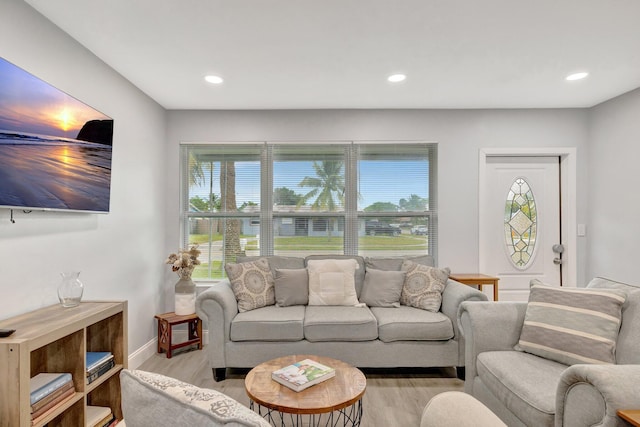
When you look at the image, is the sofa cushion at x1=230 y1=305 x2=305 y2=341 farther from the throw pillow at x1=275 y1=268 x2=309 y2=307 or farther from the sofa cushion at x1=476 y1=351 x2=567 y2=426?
the sofa cushion at x1=476 y1=351 x2=567 y2=426

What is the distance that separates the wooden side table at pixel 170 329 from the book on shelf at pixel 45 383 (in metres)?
1.48

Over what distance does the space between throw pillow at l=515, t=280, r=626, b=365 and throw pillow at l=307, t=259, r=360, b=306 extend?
1.46 m

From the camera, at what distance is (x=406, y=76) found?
2.88m

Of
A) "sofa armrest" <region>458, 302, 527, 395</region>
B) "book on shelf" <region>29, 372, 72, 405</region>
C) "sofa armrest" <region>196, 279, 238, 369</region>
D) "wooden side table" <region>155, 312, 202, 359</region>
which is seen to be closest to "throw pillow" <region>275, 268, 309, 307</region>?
"sofa armrest" <region>196, 279, 238, 369</region>

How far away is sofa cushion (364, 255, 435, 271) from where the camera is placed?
346 centimetres

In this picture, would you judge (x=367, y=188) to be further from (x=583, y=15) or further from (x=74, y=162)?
(x=74, y=162)

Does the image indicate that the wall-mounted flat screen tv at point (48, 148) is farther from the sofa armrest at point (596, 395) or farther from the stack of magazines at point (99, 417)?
the sofa armrest at point (596, 395)

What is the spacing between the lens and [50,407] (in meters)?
1.61

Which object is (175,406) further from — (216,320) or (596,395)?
(216,320)

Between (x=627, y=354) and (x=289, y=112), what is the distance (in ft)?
11.0

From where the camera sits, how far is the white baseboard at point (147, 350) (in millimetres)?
3060

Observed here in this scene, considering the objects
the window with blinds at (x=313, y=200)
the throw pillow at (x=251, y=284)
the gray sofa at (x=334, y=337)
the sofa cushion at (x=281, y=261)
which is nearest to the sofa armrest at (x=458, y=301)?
the gray sofa at (x=334, y=337)

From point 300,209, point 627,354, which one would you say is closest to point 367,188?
point 300,209

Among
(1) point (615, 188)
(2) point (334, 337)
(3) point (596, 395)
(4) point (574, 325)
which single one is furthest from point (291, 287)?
(1) point (615, 188)
